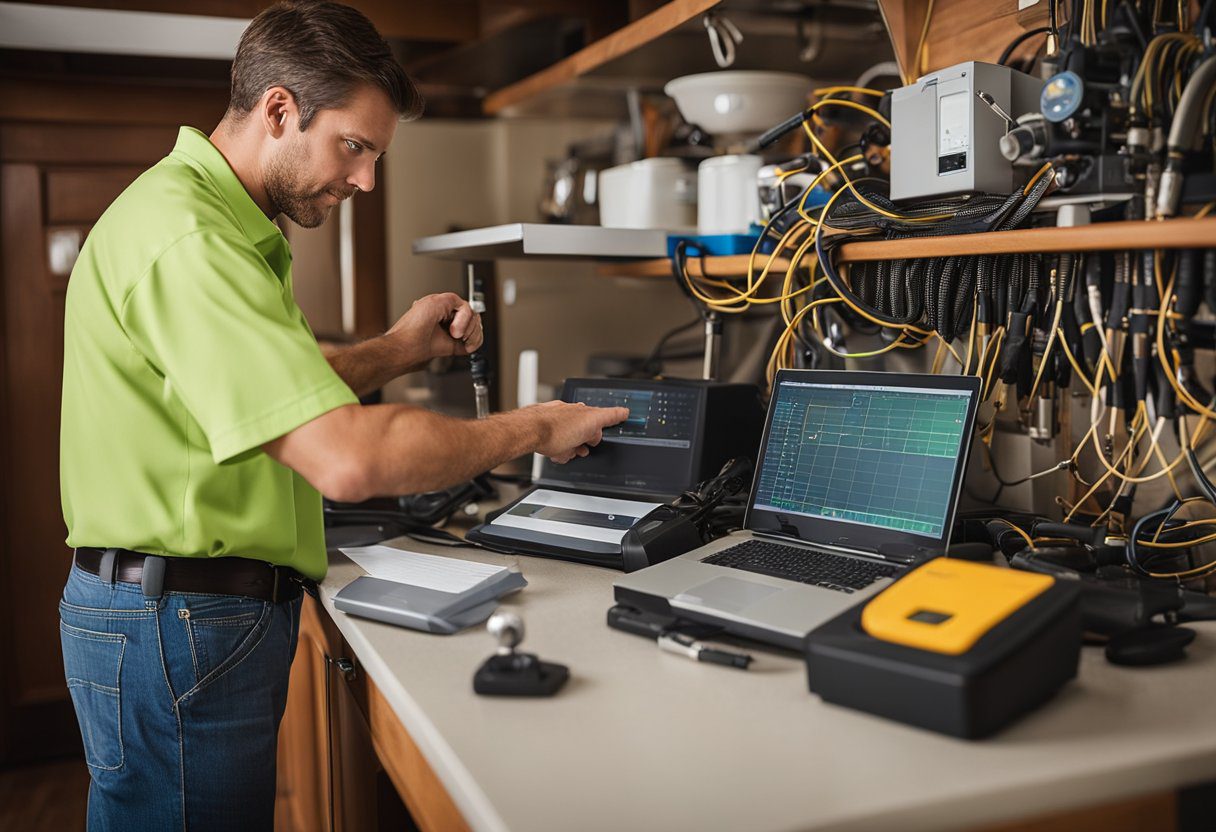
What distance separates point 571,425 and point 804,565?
0.47m

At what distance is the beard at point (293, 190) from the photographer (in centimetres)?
146

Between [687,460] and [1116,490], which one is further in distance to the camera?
[687,460]

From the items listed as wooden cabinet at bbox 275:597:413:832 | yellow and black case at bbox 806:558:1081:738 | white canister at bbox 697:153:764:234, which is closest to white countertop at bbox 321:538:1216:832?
yellow and black case at bbox 806:558:1081:738

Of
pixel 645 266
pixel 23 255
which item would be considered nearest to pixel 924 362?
pixel 645 266

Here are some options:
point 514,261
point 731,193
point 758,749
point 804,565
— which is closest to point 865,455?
point 804,565

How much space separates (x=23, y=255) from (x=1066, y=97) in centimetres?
298

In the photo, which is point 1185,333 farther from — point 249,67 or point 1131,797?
point 249,67

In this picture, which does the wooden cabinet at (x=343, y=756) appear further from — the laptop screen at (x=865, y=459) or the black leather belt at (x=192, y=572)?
the laptop screen at (x=865, y=459)

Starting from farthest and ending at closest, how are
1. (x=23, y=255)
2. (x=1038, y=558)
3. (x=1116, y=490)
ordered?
(x=23, y=255) < (x=1116, y=490) < (x=1038, y=558)

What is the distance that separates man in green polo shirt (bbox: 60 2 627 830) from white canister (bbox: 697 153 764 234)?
2.29 ft

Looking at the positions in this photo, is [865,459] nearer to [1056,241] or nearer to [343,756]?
[1056,241]

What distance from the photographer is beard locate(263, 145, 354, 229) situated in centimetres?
146

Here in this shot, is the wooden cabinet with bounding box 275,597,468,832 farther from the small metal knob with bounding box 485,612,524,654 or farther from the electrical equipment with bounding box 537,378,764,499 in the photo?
the electrical equipment with bounding box 537,378,764,499

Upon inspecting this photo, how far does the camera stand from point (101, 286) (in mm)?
1306
